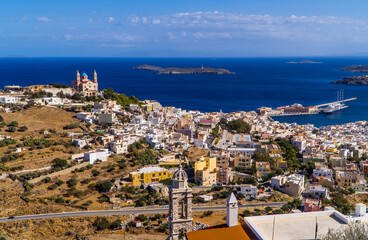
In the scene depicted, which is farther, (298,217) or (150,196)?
(150,196)

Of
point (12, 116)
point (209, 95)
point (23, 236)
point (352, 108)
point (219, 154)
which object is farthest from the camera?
point (209, 95)

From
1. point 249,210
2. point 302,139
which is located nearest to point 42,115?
point 249,210

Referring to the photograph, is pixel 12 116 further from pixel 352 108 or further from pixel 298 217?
pixel 352 108

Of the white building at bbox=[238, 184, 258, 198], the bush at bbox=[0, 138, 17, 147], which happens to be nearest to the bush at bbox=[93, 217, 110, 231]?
the white building at bbox=[238, 184, 258, 198]

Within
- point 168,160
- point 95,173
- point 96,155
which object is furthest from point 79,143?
point 168,160

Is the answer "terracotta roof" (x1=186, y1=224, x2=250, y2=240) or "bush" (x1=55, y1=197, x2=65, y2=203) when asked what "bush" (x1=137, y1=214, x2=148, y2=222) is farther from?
"terracotta roof" (x1=186, y1=224, x2=250, y2=240)

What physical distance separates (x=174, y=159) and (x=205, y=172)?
3.08m

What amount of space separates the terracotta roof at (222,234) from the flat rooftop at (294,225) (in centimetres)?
24

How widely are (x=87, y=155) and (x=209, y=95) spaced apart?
46091 mm

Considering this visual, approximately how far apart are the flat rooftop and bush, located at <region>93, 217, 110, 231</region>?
9.39 meters

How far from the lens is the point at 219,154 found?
23234 millimetres

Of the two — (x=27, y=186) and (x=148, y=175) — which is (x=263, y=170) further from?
(x=27, y=186)

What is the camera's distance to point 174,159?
2309 cm

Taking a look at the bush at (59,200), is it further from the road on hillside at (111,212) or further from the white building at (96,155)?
the white building at (96,155)
